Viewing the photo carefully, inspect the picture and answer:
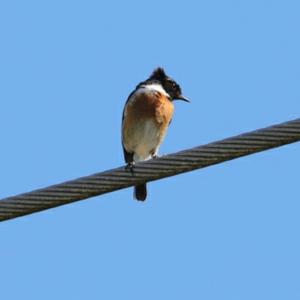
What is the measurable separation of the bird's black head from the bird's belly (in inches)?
28.9

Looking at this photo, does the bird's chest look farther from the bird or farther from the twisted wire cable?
the twisted wire cable

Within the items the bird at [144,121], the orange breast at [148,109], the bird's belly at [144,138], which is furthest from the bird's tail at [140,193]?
the orange breast at [148,109]

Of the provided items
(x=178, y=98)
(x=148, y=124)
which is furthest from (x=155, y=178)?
(x=178, y=98)

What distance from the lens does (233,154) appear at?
623 centimetres

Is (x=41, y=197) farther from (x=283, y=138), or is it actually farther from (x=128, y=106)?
(x=128, y=106)

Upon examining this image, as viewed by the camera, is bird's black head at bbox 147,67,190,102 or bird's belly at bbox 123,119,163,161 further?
bird's black head at bbox 147,67,190,102

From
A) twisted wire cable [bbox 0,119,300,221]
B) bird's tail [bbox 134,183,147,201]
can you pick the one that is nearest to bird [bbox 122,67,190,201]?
bird's tail [bbox 134,183,147,201]

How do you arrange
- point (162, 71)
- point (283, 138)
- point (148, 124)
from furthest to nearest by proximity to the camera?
1. point (162, 71)
2. point (148, 124)
3. point (283, 138)

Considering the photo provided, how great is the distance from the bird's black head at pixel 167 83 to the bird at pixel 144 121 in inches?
5.1

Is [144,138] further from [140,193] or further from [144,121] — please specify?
[140,193]

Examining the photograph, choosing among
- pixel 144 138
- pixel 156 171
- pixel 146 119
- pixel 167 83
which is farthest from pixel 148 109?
pixel 156 171

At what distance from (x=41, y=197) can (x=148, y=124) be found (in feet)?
13.4

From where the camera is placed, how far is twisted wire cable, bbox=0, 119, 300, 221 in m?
6.14

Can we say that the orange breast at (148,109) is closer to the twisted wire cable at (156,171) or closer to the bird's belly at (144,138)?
the bird's belly at (144,138)
